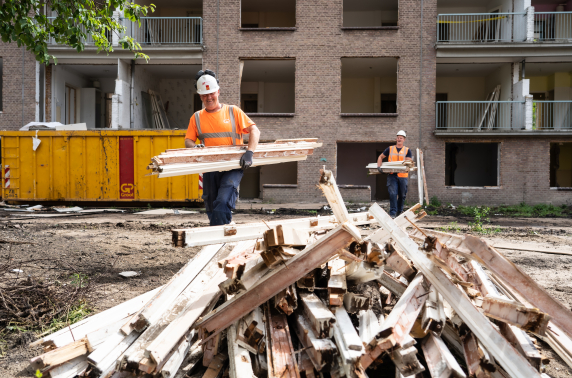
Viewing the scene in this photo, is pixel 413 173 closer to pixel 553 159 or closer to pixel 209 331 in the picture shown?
pixel 553 159

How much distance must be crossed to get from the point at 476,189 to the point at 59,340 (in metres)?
17.8

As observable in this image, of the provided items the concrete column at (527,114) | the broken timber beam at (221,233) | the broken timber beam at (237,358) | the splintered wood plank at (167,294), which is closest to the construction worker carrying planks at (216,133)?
the splintered wood plank at (167,294)

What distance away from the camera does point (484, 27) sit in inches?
794

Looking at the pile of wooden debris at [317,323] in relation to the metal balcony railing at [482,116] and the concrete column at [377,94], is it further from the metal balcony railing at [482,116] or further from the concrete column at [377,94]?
the concrete column at [377,94]

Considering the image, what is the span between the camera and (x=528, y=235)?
28.6 feet

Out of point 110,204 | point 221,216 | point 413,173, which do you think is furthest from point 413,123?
point 221,216

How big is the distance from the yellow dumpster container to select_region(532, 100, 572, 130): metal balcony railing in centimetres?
1553

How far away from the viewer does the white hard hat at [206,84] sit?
15.3 feet

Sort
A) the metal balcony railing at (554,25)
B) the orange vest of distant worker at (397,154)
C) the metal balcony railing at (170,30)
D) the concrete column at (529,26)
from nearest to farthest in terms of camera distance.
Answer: the orange vest of distant worker at (397,154) < the concrete column at (529,26) < the metal balcony railing at (554,25) < the metal balcony railing at (170,30)

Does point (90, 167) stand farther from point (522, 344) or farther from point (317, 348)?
point (522, 344)

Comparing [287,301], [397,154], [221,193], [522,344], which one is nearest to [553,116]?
[397,154]

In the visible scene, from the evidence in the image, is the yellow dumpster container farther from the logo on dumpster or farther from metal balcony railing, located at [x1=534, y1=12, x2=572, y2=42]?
metal balcony railing, located at [x1=534, y1=12, x2=572, y2=42]

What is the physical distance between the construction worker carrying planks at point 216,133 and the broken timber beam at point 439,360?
2.59m

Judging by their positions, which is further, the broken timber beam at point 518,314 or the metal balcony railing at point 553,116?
the metal balcony railing at point 553,116
